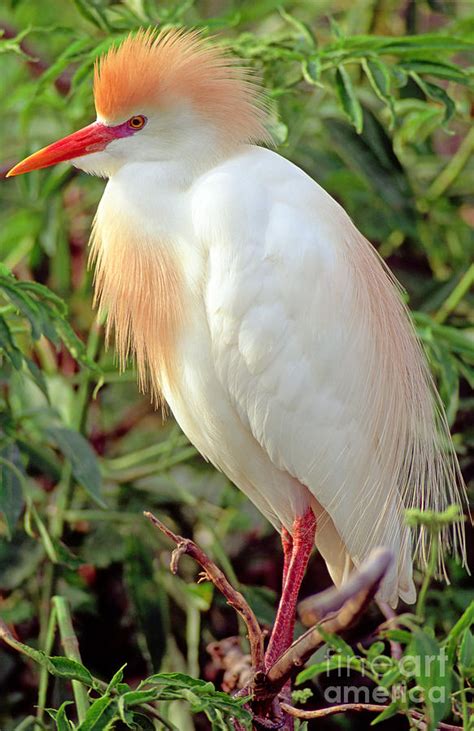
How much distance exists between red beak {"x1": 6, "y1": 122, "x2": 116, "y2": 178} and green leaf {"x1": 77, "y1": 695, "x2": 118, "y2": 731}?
2.44ft

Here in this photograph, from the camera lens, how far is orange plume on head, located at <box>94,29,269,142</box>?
59.5 inches

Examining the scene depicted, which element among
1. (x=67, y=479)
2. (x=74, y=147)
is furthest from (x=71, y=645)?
(x=74, y=147)

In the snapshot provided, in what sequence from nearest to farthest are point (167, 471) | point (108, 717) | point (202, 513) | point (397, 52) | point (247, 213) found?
point (108, 717)
point (247, 213)
point (397, 52)
point (202, 513)
point (167, 471)

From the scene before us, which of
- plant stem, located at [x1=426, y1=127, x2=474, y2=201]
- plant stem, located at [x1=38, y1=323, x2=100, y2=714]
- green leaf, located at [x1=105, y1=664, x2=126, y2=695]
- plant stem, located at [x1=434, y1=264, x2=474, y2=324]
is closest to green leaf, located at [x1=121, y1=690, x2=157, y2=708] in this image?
green leaf, located at [x1=105, y1=664, x2=126, y2=695]

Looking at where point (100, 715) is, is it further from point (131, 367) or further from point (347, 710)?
point (131, 367)

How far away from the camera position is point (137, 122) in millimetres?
1545

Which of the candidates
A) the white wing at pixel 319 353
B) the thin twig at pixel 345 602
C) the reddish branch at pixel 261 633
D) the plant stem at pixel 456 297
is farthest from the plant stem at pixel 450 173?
the thin twig at pixel 345 602

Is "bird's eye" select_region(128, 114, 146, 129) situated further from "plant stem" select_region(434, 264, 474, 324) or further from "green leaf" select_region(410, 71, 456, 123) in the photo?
"plant stem" select_region(434, 264, 474, 324)

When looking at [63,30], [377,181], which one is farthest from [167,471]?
[63,30]

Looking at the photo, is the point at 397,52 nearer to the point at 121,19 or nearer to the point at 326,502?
the point at 121,19

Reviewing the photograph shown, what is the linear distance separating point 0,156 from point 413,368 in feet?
3.96

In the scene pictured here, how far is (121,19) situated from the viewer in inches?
78.7

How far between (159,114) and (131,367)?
716 mm

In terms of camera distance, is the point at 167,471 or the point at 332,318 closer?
the point at 332,318
